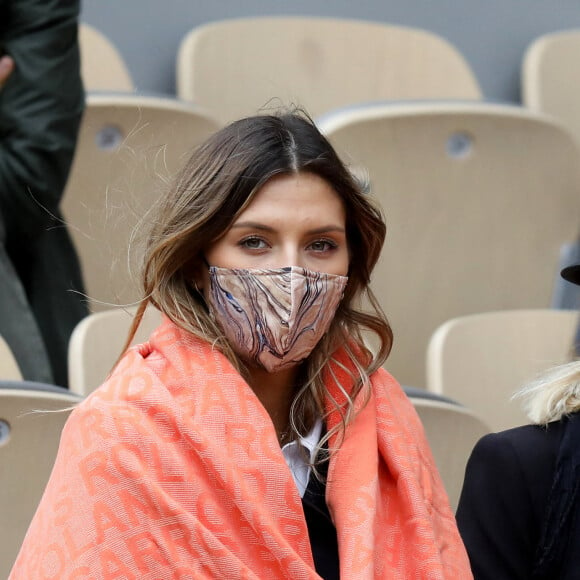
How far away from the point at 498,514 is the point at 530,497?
43mm

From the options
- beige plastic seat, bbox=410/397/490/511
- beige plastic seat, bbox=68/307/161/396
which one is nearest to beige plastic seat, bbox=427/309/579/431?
beige plastic seat, bbox=410/397/490/511

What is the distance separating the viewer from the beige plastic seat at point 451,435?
1.93m

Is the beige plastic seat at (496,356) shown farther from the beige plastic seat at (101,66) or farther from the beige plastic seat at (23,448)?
the beige plastic seat at (101,66)

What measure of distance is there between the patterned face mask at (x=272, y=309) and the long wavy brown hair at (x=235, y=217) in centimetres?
3

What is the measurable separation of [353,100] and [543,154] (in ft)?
2.69

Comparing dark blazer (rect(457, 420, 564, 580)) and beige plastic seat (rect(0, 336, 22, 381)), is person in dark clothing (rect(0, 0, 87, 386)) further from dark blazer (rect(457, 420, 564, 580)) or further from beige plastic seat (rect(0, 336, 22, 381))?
dark blazer (rect(457, 420, 564, 580))

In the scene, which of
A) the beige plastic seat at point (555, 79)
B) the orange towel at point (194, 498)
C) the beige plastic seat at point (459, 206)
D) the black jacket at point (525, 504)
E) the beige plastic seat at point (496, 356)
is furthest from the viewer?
the beige plastic seat at point (555, 79)

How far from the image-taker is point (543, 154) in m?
2.73

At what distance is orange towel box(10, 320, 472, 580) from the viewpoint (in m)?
1.36

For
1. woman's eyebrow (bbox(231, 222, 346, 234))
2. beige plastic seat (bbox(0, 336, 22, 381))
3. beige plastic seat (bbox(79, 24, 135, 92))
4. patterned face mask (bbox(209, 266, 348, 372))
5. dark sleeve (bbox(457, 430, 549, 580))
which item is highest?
woman's eyebrow (bbox(231, 222, 346, 234))

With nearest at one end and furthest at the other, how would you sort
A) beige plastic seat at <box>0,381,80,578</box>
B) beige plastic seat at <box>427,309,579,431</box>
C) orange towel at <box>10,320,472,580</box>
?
orange towel at <box>10,320,472,580</box> < beige plastic seat at <box>0,381,80,578</box> < beige plastic seat at <box>427,309,579,431</box>

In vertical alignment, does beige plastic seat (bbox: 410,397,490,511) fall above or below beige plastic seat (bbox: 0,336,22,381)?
below

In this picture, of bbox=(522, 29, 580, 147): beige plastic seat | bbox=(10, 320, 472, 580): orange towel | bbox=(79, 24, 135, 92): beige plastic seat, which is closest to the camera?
bbox=(10, 320, 472, 580): orange towel

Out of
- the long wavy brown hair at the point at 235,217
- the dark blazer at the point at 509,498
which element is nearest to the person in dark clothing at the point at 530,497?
the dark blazer at the point at 509,498
